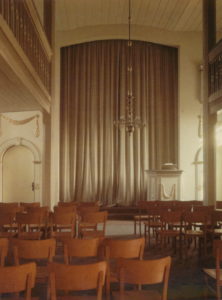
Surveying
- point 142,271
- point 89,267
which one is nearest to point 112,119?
point 142,271

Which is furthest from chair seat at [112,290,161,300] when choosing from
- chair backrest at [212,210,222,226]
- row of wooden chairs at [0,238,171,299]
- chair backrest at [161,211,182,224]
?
chair backrest at [212,210,222,226]

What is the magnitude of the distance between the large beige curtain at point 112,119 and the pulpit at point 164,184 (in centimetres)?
267

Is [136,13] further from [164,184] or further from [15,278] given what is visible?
[15,278]

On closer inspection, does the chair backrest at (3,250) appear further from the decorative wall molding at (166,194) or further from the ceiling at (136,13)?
the ceiling at (136,13)

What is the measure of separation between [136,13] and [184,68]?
2.51m

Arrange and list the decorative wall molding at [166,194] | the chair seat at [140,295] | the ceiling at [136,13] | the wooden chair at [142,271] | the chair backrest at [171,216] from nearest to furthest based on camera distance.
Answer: the wooden chair at [142,271], the chair seat at [140,295], the chair backrest at [171,216], the decorative wall molding at [166,194], the ceiling at [136,13]

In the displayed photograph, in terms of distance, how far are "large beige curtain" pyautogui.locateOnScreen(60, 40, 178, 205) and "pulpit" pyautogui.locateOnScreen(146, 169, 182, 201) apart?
2666 millimetres

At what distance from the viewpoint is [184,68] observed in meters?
14.1

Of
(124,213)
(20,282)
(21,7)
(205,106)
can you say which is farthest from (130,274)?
(124,213)

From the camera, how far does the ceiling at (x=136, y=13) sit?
41.0 ft

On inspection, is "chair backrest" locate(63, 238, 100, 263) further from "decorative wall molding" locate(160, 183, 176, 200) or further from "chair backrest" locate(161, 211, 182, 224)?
"decorative wall molding" locate(160, 183, 176, 200)

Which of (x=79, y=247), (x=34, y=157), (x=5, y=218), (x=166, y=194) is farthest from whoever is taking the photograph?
(x=34, y=157)

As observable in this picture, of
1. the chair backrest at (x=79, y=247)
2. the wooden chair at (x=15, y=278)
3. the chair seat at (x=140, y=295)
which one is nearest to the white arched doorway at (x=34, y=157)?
the chair backrest at (x=79, y=247)

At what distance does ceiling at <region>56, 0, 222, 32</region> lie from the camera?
492 inches
